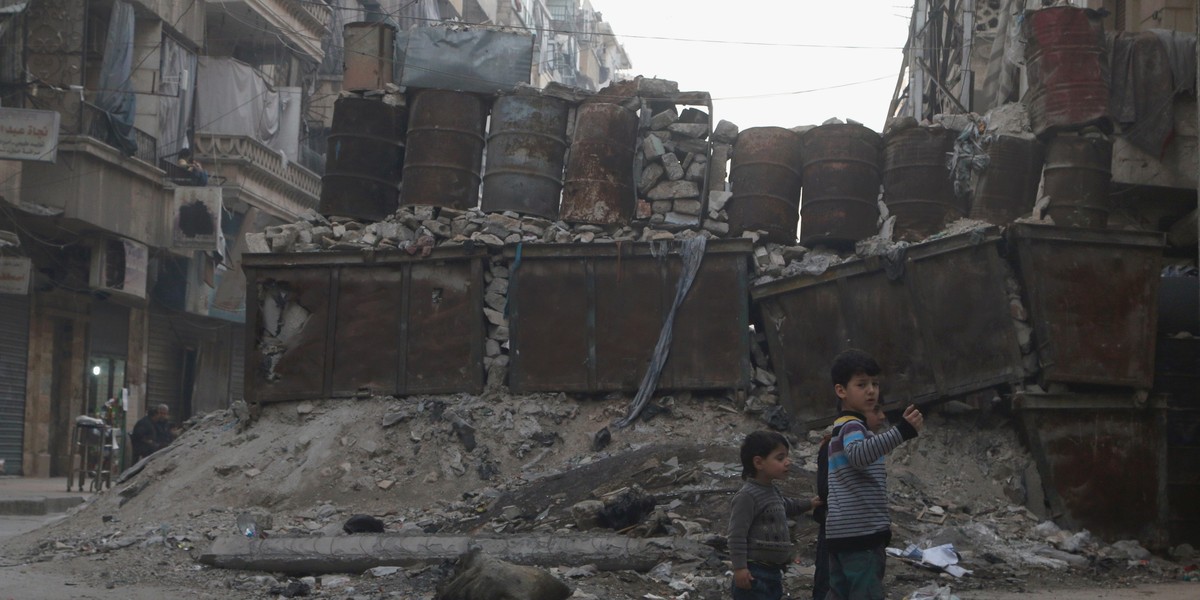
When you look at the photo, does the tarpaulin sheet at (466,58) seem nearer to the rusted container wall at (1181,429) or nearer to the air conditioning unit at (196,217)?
the rusted container wall at (1181,429)

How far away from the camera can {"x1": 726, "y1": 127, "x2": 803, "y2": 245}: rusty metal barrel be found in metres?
13.4

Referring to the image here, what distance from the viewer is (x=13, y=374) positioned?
2203cm

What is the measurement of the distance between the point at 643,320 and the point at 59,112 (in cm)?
1387

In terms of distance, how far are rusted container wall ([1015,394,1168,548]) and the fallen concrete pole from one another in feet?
10.7

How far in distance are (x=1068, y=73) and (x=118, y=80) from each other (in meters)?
16.9

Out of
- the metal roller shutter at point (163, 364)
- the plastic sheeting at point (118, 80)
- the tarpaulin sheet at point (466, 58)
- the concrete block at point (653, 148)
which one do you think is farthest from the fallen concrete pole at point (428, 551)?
the metal roller shutter at point (163, 364)

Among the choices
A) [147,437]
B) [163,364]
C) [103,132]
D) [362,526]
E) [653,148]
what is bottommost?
[362,526]

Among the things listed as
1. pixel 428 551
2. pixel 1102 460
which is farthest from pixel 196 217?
pixel 1102 460

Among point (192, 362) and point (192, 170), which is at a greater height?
point (192, 170)

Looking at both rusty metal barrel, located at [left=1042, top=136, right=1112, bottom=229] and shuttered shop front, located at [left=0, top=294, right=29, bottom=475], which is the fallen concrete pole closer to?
rusty metal barrel, located at [left=1042, top=136, right=1112, bottom=229]

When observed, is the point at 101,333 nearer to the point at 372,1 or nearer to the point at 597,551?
the point at 372,1

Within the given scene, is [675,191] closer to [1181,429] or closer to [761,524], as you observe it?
[1181,429]

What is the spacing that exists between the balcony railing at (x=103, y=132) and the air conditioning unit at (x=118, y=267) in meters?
1.74

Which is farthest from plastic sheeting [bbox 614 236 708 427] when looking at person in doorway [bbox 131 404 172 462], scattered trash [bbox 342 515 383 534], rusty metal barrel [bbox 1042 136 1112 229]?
person in doorway [bbox 131 404 172 462]
